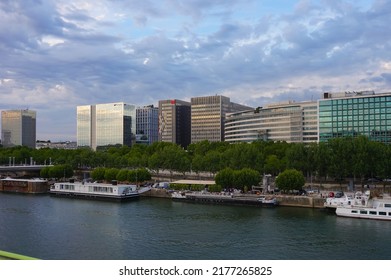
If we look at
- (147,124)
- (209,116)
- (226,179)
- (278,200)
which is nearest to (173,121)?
(147,124)

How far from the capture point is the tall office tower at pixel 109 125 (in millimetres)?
144500

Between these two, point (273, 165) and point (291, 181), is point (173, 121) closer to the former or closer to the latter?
point (273, 165)

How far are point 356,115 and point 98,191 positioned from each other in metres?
49.6

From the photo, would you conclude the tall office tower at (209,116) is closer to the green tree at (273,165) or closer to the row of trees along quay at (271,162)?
the row of trees along quay at (271,162)

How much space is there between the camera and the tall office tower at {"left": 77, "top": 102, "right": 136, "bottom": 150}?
144 meters

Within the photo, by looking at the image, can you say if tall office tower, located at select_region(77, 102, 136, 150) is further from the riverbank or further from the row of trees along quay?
the riverbank

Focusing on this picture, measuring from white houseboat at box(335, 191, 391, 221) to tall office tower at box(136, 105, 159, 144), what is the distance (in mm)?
118116

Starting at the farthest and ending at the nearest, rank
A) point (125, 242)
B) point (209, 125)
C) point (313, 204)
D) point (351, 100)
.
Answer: point (209, 125)
point (351, 100)
point (313, 204)
point (125, 242)

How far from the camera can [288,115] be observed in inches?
3612

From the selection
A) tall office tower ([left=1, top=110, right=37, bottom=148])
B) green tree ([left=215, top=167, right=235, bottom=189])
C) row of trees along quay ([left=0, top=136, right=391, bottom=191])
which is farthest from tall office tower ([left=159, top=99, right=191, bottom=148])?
green tree ([left=215, top=167, right=235, bottom=189])

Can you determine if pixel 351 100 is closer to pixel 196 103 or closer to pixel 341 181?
pixel 341 181

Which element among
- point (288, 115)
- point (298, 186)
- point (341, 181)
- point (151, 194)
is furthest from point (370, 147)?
point (288, 115)

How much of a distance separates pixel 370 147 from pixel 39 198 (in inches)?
1635

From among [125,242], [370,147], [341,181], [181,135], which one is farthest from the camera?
[181,135]
